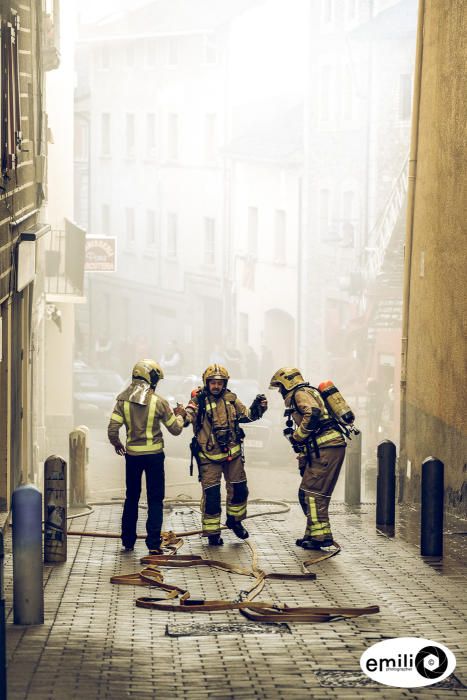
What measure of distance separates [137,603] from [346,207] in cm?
3059

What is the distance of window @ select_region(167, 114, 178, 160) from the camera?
51.4 m

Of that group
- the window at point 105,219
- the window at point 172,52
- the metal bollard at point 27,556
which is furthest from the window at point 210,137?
the metal bollard at point 27,556

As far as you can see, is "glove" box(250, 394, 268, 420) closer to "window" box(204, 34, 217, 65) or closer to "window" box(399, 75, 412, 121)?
"window" box(399, 75, 412, 121)

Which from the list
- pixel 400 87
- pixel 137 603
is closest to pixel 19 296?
pixel 137 603

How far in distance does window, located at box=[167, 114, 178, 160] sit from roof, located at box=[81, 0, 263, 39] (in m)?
3.04

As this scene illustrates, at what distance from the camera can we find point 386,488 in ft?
45.3

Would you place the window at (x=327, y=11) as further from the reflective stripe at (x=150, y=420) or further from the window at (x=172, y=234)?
the reflective stripe at (x=150, y=420)

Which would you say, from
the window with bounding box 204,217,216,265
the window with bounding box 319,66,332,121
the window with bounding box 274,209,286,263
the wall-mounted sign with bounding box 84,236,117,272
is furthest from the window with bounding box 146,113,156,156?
the wall-mounted sign with bounding box 84,236,117,272

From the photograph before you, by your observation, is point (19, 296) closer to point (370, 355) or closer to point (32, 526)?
point (32, 526)

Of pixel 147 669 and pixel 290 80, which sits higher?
pixel 290 80

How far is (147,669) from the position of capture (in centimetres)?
801

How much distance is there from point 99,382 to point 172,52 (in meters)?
20.2

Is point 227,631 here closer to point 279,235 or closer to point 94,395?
point 94,395

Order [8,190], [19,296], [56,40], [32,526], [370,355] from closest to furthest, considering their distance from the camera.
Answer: [32,526] → [8,190] → [19,296] → [56,40] → [370,355]
